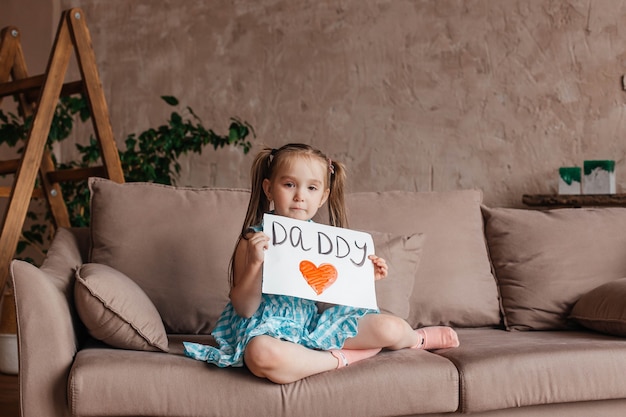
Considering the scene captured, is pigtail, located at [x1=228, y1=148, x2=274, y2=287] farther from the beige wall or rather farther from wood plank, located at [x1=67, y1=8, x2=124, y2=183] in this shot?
the beige wall

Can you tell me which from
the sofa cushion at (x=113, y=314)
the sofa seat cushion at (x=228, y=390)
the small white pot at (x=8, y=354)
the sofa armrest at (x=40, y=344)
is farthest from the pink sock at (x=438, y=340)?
the small white pot at (x=8, y=354)

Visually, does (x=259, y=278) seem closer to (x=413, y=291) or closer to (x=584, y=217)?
(x=413, y=291)

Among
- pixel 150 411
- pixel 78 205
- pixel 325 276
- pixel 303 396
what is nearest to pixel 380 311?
pixel 325 276

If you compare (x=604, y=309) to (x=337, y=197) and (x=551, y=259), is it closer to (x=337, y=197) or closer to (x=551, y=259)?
(x=551, y=259)

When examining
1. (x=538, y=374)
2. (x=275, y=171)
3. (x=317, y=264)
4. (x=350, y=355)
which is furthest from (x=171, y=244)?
(x=538, y=374)

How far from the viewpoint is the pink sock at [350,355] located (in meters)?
1.85

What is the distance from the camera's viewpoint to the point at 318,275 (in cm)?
188

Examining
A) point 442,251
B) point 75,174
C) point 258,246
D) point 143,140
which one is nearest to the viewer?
point 258,246

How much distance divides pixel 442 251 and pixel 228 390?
1008mm

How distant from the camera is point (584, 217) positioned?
2564mm

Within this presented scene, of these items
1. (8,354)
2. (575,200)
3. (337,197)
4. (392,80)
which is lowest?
(8,354)

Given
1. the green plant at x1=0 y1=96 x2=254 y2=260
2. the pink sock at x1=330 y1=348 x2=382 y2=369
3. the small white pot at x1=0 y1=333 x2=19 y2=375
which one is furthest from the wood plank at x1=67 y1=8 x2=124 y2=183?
the pink sock at x1=330 y1=348 x2=382 y2=369

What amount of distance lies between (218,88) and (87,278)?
2.34 metres

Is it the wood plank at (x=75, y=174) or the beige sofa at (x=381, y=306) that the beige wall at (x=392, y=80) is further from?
the beige sofa at (x=381, y=306)
